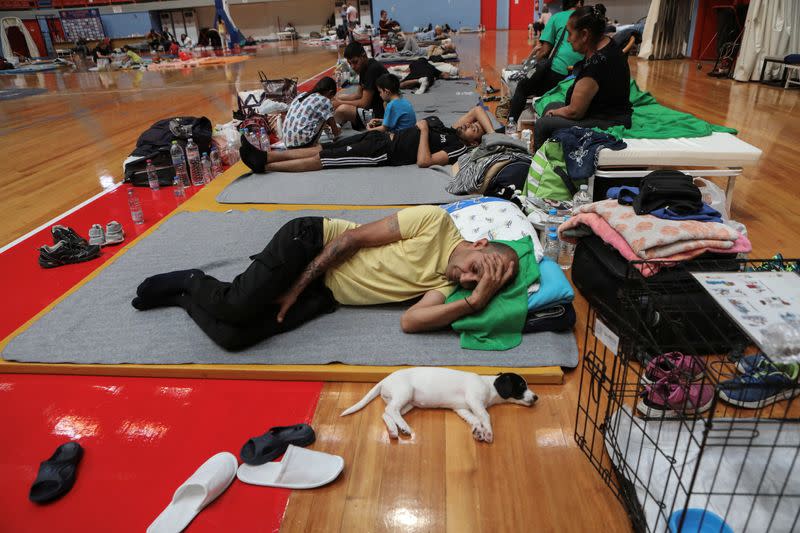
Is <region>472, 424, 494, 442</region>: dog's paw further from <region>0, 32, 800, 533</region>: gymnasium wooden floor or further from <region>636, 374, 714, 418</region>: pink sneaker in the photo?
<region>636, 374, 714, 418</region>: pink sneaker

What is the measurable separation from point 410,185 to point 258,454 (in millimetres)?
2710

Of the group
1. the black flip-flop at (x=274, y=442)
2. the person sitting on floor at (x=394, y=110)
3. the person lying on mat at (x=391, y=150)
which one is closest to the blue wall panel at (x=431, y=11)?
the person sitting on floor at (x=394, y=110)

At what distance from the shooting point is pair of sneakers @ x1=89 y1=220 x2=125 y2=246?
10.9ft

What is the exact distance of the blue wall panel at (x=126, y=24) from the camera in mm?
19516

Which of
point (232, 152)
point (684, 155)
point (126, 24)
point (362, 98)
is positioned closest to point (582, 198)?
point (684, 155)

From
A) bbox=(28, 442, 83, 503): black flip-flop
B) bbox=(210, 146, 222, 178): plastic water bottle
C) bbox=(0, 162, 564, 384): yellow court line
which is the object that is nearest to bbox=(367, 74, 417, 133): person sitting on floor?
bbox=(210, 146, 222, 178): plastic water bottle

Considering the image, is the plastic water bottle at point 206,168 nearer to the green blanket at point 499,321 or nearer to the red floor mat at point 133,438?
the red floor mat at point 133,438

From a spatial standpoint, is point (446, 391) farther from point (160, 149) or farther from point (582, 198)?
point (160, 149)

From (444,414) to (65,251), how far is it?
262 centimetres

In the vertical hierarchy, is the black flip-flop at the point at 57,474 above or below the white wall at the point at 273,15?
below

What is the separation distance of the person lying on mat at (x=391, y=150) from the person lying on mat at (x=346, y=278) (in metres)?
2.21

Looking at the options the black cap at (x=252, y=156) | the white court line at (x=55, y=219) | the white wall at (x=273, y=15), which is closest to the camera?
the white court line at (x=55, y=219)

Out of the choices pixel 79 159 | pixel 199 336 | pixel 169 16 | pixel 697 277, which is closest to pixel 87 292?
pixel 199 336

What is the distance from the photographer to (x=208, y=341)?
2252mm
